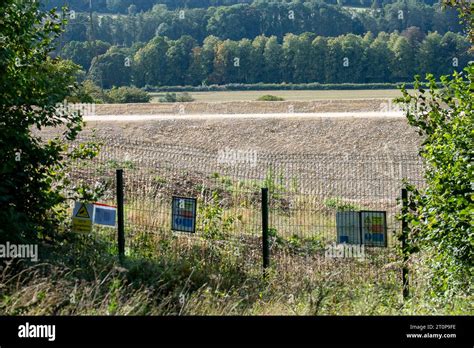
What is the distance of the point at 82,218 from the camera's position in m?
11.5

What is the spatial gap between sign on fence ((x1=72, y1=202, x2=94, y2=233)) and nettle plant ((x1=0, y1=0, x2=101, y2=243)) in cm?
20

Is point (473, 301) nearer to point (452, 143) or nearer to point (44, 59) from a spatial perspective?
point (452, 143)

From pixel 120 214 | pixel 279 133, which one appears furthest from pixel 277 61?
pixel 120 214

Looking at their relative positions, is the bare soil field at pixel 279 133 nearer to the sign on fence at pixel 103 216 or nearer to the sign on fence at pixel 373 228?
the sign on fence at pixel 373 228

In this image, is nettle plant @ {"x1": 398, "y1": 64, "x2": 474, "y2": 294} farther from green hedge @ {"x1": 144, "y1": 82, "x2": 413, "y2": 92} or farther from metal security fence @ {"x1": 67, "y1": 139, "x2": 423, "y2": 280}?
green hedge @ {"x1": 144, "y1": 82, "x2": 413, "y2": 92}

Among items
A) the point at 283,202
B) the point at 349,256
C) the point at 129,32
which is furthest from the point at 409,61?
the point at 349,256

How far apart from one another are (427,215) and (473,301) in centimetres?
167

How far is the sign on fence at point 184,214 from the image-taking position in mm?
12438

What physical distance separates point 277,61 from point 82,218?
280ft

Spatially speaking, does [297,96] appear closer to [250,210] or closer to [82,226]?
[250,210]

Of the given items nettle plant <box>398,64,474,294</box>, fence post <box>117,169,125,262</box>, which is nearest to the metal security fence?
fence post <box>117,169,125,262</box>

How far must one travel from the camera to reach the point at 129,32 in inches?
4889

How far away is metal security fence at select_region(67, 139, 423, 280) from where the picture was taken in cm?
1271

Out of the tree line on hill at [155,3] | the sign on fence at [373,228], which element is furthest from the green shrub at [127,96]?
the tree line on hill at [155,3]
